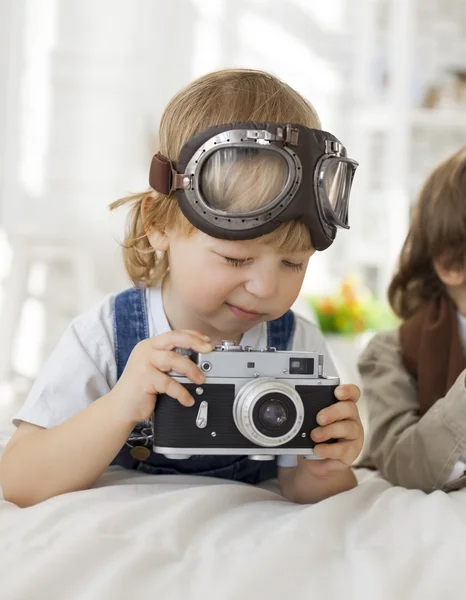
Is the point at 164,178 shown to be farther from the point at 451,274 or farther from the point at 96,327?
the point at 451,274

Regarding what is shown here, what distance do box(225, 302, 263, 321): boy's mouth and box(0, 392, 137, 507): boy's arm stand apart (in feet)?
0.66

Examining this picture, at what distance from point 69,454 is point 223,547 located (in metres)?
0.28

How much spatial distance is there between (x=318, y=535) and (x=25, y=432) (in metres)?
0.45

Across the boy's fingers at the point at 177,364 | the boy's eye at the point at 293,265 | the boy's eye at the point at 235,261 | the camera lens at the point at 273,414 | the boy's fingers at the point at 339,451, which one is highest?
the boy's eye at the point at 235,261

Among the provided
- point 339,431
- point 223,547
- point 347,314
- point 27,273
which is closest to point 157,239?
point 339,431

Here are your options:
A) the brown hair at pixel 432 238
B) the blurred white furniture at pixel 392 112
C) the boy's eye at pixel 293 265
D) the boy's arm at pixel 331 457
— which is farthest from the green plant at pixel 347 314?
the boy's eye at pixel 293 265

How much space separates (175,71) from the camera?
4512 mm

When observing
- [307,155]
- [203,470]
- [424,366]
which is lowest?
[203,470]

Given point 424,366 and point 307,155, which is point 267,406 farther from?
point 424,366

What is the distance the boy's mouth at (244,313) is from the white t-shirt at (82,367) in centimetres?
17

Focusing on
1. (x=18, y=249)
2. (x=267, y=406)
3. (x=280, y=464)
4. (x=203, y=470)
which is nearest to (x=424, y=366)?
(x=280, y=464)

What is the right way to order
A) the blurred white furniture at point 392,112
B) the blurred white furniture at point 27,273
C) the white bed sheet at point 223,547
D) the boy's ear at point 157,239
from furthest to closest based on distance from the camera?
the blurred white furniture at point 392,112 → the blurred white furniture at point 27,273 → the boy's ear at point 157,239 → the white bed sheet at point 223,547

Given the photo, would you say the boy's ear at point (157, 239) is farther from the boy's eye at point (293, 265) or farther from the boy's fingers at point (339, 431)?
the boy's fingers at point (339, 431)

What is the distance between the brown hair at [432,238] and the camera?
147cm
